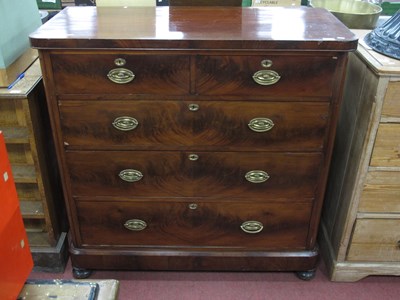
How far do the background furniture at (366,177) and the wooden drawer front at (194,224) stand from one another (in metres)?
0.18

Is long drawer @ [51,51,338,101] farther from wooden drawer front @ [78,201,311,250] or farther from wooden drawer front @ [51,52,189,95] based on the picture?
wooden drawer front @ [78,201,311,250]

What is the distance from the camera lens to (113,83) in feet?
4.46

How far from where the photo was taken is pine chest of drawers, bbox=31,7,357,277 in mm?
1317

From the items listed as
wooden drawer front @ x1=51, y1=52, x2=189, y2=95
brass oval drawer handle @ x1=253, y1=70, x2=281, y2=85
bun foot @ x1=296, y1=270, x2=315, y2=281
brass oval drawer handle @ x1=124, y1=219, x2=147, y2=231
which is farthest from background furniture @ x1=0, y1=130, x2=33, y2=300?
bun foot @ x1=296, y1=270, x2=315, y2=281

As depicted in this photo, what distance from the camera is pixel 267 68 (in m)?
1.33

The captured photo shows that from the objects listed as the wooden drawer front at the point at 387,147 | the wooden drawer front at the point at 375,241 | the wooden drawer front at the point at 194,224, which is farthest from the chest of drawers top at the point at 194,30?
the wooden drawer front at the point at 375,241

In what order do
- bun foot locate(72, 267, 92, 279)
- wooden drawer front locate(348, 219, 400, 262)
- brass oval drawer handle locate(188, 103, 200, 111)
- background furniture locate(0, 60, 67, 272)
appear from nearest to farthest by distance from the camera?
brass oval drawer handle locate(188, 103, 200, 111), background furniture locate(0, 60, 67, 272), wooden drawer front locate(348, 219, 400, 262), bun foot locate(72, 267, 92, 279)

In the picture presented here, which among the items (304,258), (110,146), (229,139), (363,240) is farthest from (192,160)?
(363,240)

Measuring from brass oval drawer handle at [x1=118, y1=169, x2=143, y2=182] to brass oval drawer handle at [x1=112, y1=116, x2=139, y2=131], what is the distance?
17cm

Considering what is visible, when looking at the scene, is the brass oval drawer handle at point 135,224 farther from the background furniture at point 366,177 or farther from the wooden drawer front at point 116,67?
the background furniture at point 366,177

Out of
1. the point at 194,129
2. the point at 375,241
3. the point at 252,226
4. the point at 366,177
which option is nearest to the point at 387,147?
the point at 366,177

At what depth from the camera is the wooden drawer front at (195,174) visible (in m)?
1.49

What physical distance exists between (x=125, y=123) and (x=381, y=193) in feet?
3.08

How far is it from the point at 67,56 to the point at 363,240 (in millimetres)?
1259
